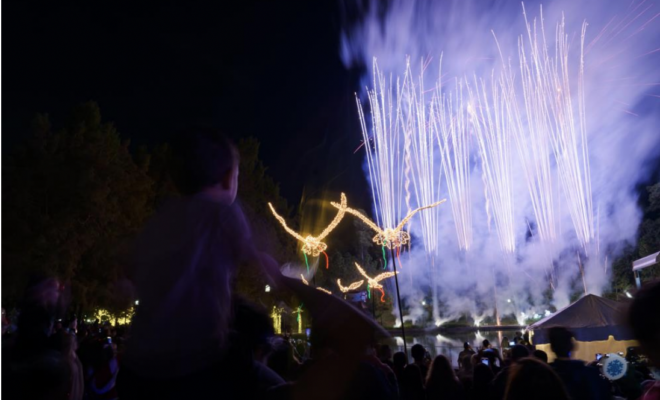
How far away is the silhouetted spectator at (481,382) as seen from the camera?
5559 millimetres

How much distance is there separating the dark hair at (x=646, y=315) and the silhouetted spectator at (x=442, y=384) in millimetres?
3198

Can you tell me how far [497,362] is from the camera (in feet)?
28.1

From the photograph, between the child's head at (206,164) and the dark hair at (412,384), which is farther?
the dark hair at (412,384)

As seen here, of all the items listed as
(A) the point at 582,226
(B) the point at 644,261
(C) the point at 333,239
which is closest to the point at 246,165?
(C) the point at 333,239

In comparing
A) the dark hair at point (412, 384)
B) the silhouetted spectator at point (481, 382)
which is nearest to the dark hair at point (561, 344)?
the silhouetted spectator at point (481, 382)

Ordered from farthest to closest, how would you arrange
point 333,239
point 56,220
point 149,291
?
point 333,239
point 56,220
point 149,291

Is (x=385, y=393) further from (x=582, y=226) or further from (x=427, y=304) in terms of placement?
(x=427, y=304)

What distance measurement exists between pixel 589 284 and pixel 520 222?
883 centimetres

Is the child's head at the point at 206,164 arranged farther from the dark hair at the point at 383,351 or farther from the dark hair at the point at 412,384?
the dark hair at the point at 383,351

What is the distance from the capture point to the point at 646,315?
2.21 metres

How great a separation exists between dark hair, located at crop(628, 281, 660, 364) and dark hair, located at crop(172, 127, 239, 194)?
1940 mm

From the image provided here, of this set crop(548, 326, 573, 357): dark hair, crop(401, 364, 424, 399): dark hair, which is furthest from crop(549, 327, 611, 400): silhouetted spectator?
crop(401, 364, 424, 399): dark hair

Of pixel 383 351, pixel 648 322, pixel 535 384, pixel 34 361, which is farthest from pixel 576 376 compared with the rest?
pixel 34 361

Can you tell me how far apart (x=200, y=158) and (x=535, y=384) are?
6.49ft
